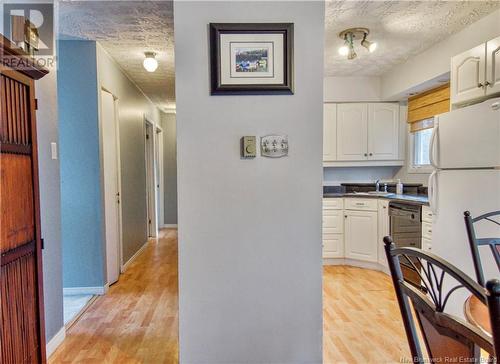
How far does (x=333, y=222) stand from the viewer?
388cm

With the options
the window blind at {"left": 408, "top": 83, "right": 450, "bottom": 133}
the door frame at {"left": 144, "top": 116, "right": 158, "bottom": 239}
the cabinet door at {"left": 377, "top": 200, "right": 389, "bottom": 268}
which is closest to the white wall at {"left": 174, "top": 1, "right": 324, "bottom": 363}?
the cabinet door at {"left": 377, "top": 200, "right": 389, "bottom": 268}

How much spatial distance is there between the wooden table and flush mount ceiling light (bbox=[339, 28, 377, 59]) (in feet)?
7.97

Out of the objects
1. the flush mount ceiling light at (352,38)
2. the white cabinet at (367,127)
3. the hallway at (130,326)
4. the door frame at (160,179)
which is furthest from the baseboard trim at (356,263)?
the door frame at (160,179)

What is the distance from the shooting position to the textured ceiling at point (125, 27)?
→ 221 centimetres

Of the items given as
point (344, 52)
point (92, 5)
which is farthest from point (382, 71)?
point (92, 5)

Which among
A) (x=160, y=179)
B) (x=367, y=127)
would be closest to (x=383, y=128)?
(x=367, y=127)

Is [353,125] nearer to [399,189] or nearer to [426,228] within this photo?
[399,189]

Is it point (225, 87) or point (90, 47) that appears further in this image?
point (90, 47)

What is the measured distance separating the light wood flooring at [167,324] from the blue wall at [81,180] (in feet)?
1.28

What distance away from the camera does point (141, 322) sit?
→ 7.91 ft

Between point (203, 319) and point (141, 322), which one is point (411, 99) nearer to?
point (203, 319)

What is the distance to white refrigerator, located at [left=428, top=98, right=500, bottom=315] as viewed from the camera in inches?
80.0

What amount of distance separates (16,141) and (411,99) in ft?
13.8

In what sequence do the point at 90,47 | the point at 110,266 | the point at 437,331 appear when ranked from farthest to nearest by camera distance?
the point at 110,266
the point at 90,47
the point at 437,331
